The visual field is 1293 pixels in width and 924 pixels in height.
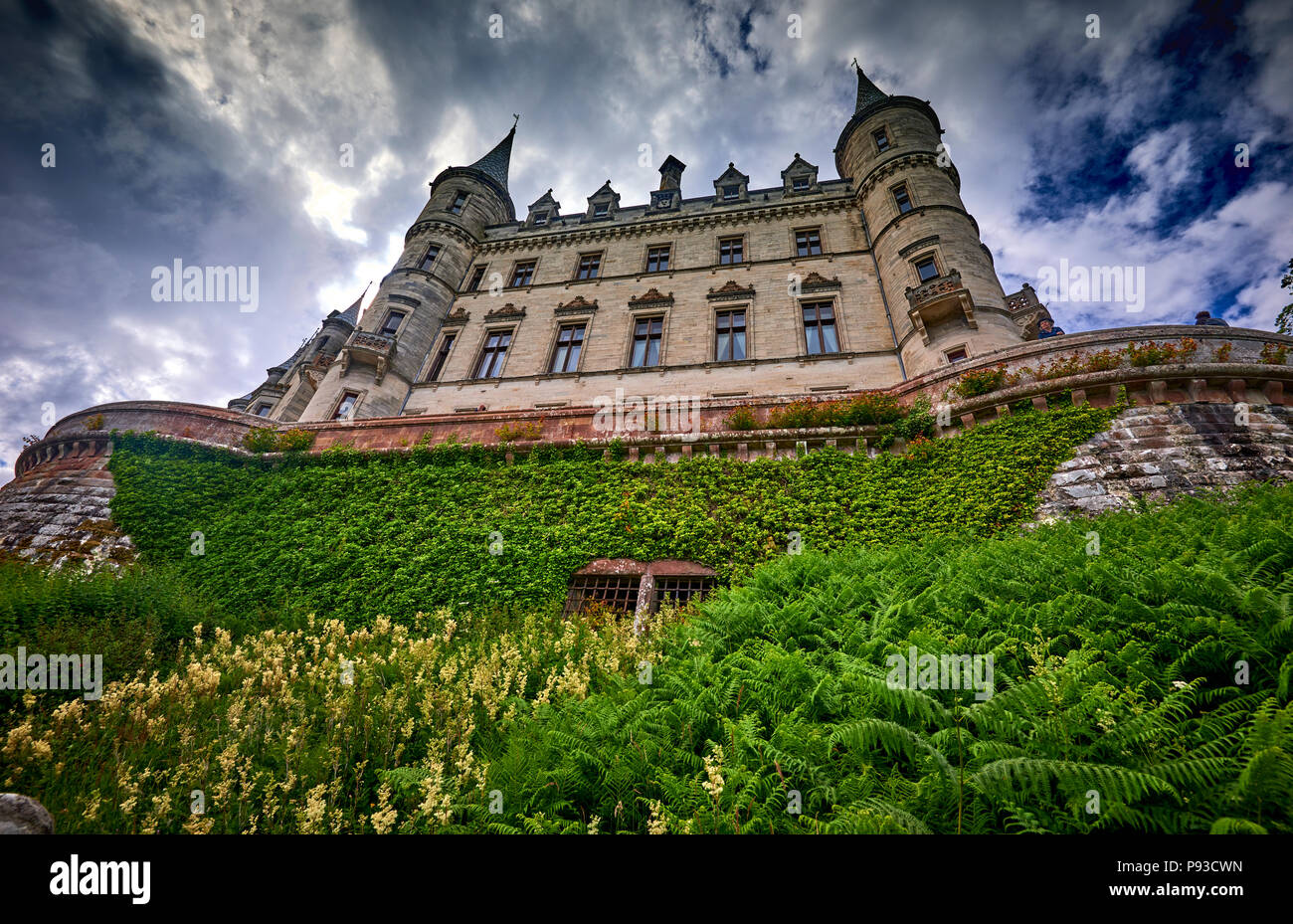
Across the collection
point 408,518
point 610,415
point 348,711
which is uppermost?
point 610,415

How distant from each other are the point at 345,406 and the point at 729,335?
15588 millimetres

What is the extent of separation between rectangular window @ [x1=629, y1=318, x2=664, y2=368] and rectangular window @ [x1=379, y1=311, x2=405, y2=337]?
1058 centimetres

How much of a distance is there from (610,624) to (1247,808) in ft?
20.3

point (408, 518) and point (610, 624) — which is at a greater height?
point (408, 518)

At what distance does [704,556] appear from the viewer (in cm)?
922

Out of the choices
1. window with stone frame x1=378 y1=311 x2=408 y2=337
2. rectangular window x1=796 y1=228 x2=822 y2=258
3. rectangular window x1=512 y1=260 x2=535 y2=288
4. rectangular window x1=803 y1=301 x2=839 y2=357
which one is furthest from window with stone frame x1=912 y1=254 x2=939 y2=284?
window with stone frame x1=378 y1=311 x2=408 y2=337

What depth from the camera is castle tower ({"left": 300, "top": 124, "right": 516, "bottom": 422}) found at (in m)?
19.1

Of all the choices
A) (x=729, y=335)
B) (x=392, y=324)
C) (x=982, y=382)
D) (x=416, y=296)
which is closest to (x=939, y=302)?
(x=982, y=382)

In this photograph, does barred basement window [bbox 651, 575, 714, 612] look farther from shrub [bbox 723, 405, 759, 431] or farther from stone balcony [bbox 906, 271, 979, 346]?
stone balcony [bbox 906, 271, 979, 346]

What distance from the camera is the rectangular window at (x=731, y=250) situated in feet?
70.0

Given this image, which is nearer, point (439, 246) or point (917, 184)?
point (917, 184)
